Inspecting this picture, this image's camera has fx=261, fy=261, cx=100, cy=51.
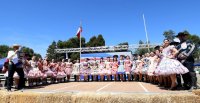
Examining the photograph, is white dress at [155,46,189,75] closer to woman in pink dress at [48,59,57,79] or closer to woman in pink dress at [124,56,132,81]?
woman in pink dress at [124,56,132,81]

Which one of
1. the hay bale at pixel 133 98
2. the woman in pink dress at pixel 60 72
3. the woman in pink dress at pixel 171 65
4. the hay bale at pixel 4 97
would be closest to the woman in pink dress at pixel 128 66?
the woman in pink dress at pixel 60 72

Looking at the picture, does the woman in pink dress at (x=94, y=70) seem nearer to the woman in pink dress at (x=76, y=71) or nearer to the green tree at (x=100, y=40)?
the woman in pink dress at (x=76, y=71)

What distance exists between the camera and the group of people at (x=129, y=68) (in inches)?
300

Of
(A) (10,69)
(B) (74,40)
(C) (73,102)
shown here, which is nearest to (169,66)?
(C) (73,102)

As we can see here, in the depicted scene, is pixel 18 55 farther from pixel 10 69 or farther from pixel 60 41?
pixel 60 41

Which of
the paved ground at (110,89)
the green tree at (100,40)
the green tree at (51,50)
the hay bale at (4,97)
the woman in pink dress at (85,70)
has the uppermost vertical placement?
the green tree at (100,40)

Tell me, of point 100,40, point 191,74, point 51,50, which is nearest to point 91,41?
point 100,40

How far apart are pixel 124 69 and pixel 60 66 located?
384 centimetres

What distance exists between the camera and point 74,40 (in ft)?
240

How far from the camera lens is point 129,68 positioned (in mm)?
14922

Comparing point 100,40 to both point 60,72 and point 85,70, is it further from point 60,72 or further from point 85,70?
point 60,72

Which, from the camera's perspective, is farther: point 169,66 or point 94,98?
point 169,66

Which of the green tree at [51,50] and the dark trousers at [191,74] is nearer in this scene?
the dark trousers at [191,74]

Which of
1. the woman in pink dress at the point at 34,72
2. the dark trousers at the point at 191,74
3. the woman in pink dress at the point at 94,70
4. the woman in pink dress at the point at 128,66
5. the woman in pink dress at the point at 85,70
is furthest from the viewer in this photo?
the woman in pink dress at the point at 85,70
